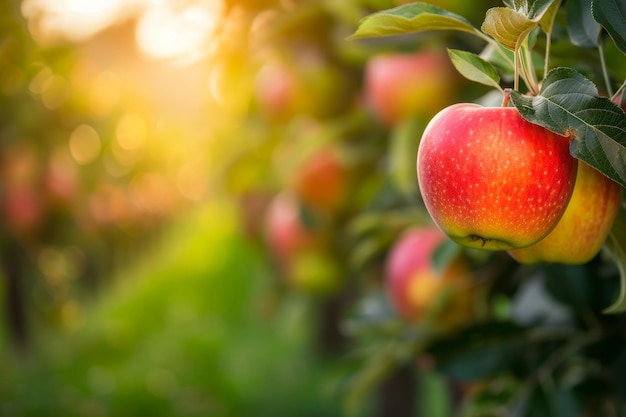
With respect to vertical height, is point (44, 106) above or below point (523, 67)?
below

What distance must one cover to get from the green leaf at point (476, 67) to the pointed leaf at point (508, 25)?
0.10 feet

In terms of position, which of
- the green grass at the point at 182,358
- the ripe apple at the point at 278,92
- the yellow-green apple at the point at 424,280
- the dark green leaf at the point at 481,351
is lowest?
the green grass at the point at 182,358

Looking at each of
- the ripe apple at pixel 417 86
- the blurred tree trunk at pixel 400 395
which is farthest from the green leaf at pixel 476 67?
the blurred tree trunk at pixel 400 395

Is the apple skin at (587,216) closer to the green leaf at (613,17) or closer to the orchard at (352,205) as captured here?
the orchard at (352,205)

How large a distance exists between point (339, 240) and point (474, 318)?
0.50 m

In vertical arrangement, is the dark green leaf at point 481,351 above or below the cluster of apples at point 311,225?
above

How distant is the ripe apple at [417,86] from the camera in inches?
45.3

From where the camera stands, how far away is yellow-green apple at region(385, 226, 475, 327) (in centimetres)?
112

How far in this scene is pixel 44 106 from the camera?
2293mm

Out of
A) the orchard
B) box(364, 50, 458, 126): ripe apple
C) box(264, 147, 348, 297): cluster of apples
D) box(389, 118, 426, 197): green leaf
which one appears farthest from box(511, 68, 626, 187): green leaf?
box(264, 147, 348, 297): cluster of apples

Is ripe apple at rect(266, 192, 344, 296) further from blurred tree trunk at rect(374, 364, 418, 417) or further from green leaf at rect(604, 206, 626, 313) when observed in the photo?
green leaf at rect(604, 206, 626, 313)

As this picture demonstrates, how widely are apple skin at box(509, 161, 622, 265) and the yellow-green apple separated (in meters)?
0.47

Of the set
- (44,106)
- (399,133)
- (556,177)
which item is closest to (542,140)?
(556,177)

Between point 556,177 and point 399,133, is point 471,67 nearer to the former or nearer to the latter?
point 556,177
